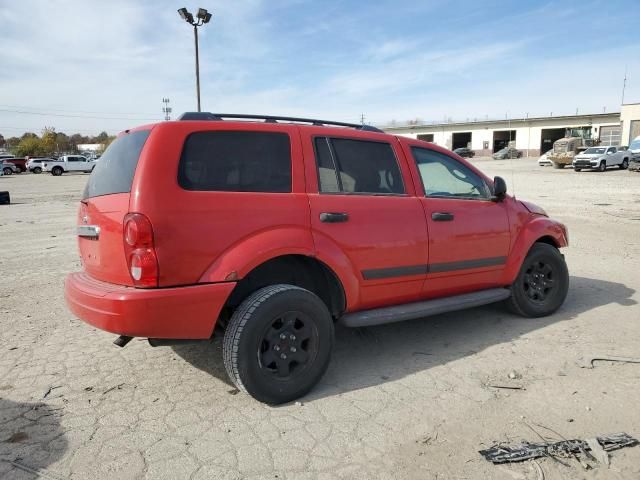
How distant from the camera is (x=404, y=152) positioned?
13.3 feet

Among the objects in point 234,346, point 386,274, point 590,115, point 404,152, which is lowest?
point 234,346

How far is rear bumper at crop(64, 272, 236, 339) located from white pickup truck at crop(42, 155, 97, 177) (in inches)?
1842

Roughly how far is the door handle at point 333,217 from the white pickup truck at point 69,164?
4707cm

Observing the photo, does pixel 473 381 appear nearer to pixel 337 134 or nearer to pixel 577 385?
pixel 577 385

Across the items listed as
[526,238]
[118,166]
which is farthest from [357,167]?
[526,238]

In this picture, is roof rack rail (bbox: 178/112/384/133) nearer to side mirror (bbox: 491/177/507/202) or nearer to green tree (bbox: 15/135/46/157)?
side mirror (bbox: 491/177/507/202)

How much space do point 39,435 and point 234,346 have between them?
1.23 metres

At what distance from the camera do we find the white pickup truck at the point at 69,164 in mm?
43781

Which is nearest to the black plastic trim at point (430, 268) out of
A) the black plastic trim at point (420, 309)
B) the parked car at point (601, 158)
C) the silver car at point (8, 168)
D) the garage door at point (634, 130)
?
the black plastic trim at point (420, 309)

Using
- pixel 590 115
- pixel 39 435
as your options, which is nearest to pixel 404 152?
pixel 39 435

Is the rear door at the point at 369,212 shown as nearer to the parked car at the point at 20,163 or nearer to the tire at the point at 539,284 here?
the tire at the point at 539,284

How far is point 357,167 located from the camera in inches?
147

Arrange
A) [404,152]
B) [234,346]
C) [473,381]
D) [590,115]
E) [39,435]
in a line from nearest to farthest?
[39,435], [234,346], [473,381], [404,152], [590,115]

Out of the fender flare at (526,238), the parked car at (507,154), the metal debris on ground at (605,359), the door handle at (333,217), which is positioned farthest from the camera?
the parked car at (507,154)
